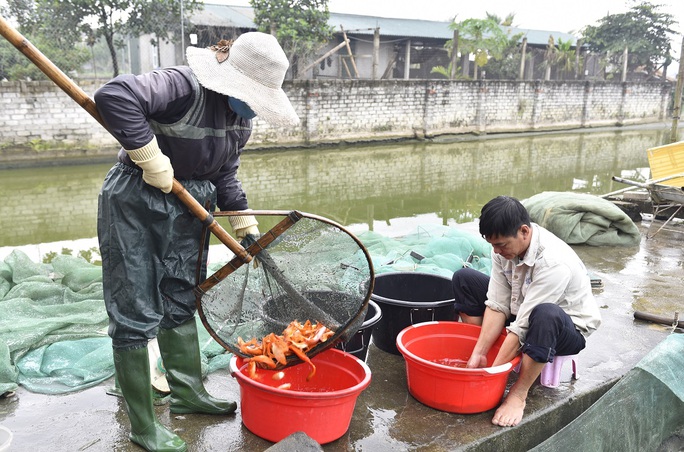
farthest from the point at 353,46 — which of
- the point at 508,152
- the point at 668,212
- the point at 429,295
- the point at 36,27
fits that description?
the point at 429,295

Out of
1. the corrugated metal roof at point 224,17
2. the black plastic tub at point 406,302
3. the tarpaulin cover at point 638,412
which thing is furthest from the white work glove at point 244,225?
the corrugated metal roof at point 224,17

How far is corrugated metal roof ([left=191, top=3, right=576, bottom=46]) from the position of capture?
18.4 metres

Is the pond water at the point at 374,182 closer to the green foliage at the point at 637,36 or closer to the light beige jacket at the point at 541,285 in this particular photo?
the light beige jacket at the point at 541,285

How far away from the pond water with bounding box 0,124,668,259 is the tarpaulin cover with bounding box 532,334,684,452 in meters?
4.88

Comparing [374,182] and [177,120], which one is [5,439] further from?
[374,182]

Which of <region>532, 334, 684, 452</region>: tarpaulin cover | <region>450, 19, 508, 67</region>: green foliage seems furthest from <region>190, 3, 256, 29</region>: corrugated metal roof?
<region>532, 334, 684, 452</region>: tarpaulin cover

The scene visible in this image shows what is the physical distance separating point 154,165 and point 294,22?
49.1ft

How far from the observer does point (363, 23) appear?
23.3 meters

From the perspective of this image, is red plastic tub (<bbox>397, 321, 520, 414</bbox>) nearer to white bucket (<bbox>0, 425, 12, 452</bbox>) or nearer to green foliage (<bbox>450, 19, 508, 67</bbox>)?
white bucket (<bbox>0, 425, 12, 452</bbox>)

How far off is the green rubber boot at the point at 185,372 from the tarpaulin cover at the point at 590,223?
428 cm

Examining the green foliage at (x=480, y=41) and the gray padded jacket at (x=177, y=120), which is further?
the green foliage at (x=480, y=41)

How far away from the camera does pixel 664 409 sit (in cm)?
277

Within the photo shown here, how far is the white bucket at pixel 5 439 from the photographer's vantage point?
2076mm

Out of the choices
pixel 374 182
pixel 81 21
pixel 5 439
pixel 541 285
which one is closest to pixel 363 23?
pixel 81 21
